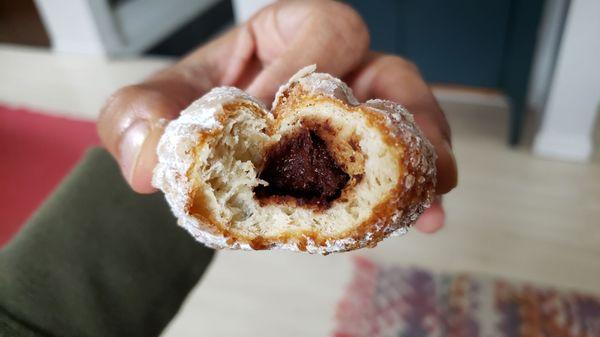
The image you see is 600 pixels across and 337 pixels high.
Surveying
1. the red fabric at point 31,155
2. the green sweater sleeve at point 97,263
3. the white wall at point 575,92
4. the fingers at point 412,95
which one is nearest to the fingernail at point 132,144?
the green sweater sleeve at point 97,263

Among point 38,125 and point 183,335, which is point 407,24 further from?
point 38,125

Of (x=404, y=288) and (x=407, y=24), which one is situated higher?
(x=407, y=24)

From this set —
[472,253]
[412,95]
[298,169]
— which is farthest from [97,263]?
[472,253]

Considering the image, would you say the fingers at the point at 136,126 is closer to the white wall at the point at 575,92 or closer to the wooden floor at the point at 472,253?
the wooden floor at the point at 472,253

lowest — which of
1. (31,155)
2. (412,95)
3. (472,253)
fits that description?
(472,253)

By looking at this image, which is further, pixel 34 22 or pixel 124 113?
pixel 34 22

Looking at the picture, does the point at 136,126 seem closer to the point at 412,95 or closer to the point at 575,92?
the point at 412,95

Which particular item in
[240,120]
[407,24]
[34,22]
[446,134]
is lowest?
[34,22]

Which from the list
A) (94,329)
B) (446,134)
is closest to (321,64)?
(446,134)
